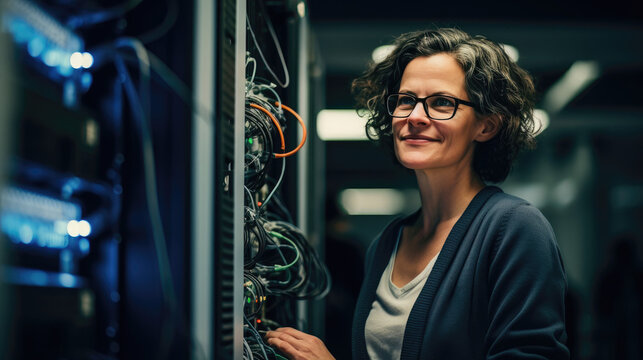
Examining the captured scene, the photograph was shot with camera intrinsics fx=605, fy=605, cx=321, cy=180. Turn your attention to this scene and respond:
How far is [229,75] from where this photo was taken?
0.81 m

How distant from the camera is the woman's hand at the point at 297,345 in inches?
50.7

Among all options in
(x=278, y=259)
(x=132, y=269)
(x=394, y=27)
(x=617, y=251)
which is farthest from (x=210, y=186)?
(x=617, y=251)

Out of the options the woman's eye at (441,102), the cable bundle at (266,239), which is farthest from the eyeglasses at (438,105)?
the cable bundle at (266,239)

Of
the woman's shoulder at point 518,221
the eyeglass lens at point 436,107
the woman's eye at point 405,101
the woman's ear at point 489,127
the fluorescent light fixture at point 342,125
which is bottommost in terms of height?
the woman's shoulder at point 518,221

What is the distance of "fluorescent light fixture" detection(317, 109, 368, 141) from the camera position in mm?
6658

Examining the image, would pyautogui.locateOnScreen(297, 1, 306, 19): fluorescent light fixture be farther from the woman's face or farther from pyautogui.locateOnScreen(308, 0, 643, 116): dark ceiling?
pyautogui.locateOnScreen(308, 0, 643, 116): dark ceiling

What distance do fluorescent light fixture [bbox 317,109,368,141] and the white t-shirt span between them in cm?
504

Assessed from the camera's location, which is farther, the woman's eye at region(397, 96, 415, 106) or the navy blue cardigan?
the woman's eye at region(397, 96, 415, 106)

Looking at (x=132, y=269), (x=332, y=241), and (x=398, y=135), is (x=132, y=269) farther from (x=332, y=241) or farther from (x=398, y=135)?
(x=332, y=241)

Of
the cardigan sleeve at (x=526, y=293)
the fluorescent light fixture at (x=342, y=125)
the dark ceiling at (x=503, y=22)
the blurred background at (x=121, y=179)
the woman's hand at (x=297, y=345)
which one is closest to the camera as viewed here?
the blurred background at (x=121, y=179)

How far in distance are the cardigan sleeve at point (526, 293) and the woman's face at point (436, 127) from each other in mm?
239

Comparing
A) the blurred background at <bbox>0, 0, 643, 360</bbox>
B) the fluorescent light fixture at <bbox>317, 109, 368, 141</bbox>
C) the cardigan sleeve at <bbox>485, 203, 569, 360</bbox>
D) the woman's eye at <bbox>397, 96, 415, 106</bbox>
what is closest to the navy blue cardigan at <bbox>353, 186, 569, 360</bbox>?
the cardigan sleeve at <bbox>485, 203, 569, 360</bbox>

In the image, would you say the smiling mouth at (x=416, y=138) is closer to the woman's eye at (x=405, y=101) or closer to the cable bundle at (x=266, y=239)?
the woman's eye at (x=405, y=101)

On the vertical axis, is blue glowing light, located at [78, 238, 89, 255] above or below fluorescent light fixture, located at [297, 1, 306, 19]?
below
